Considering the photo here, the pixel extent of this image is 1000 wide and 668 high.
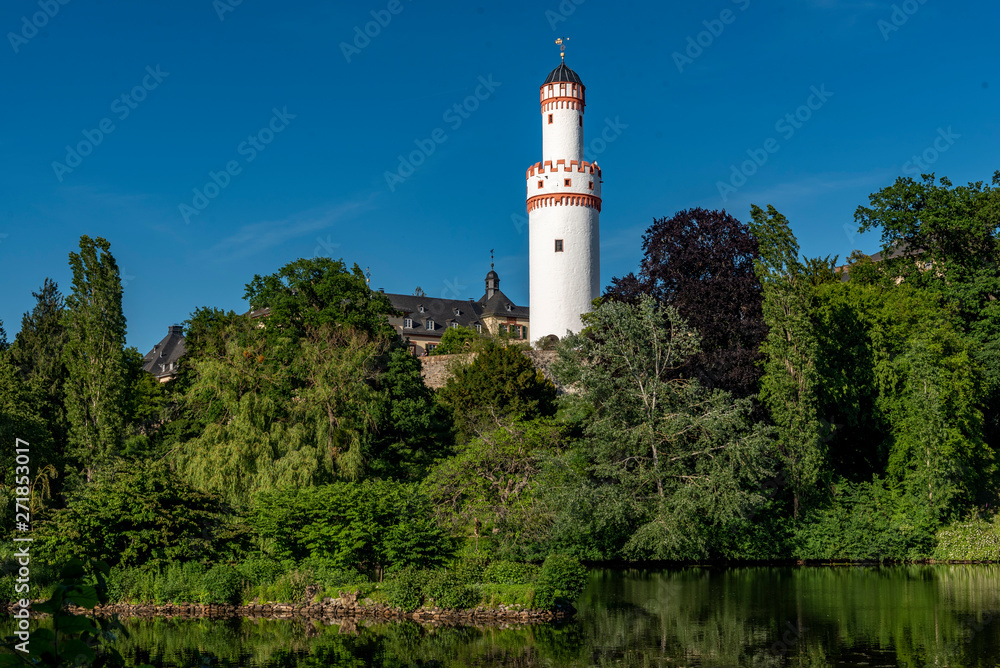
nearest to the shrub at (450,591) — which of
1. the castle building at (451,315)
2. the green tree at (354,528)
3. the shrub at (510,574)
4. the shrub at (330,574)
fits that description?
the shrub at (510,574)

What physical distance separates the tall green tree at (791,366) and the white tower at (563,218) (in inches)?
689

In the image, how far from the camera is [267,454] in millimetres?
29547

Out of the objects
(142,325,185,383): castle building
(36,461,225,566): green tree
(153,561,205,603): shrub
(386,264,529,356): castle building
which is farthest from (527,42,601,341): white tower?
(142,325,185,383): castle building

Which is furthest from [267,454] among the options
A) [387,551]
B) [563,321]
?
[563,321]

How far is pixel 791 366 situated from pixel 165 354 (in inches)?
2980

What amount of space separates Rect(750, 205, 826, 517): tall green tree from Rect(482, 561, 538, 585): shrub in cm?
1269

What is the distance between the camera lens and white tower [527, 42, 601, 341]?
168 feet

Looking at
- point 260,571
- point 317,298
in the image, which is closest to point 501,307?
point 317,298

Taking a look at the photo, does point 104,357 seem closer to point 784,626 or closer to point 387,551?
point 387,551

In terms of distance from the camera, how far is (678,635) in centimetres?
1884

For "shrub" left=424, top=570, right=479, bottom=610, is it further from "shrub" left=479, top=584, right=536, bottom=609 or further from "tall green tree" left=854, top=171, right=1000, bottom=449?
"tall green tree" left=854, top=171, right=1000, bottom=449

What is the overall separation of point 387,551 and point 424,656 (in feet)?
22.4

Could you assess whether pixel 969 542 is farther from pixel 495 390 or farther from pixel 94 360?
pixel 94 360

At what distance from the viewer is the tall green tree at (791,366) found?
32.6m
